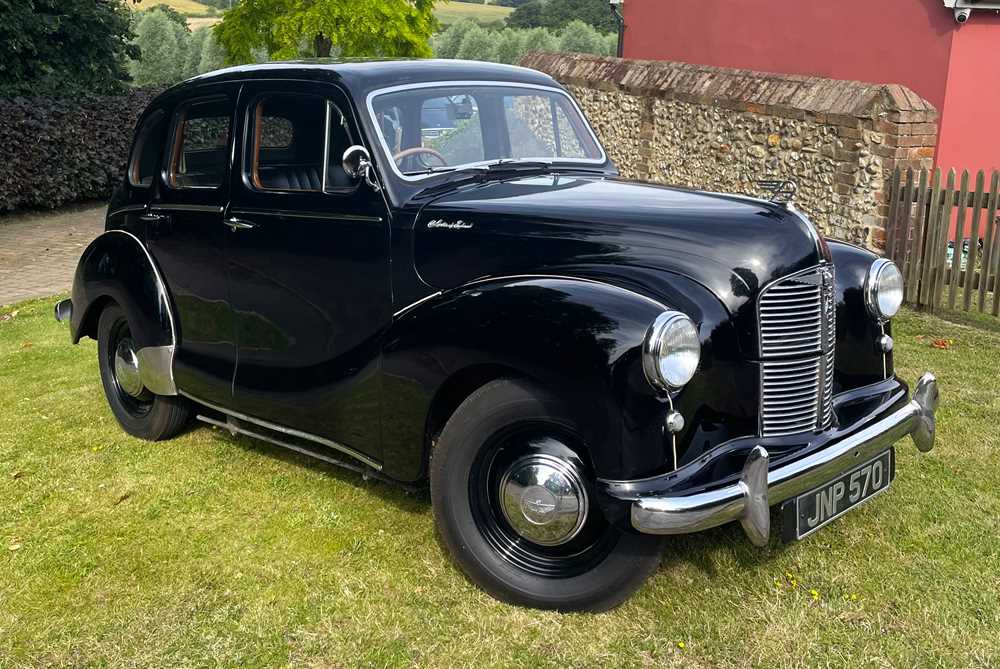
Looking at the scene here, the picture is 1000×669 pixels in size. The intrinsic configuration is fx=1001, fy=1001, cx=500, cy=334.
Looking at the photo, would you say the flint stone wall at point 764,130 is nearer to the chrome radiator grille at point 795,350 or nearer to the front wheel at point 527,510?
the chrome radiator grille at point 795,350

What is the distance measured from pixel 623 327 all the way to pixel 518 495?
751 millimetres

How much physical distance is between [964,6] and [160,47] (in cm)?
3838

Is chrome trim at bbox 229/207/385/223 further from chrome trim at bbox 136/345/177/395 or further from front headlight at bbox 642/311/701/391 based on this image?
front headlight at bbox 642/311/701/391

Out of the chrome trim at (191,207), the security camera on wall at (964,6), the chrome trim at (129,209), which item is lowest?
the chrome trim at (129,209)

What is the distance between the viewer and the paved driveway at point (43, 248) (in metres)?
11.0

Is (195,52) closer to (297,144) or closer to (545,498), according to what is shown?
(297,144)

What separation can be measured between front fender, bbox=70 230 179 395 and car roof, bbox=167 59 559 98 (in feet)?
3.02

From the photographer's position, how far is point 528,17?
5244 centimetres

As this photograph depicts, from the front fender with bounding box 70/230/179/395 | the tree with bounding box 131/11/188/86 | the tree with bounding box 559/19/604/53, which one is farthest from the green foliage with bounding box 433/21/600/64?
the front fender with bounding box 70/230/179/395

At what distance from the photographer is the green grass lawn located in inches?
139

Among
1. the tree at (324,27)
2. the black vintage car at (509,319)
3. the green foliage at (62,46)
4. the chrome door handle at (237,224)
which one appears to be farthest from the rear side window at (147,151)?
the tree at (324,27)

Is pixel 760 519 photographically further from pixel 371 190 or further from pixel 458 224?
pixel 371 190

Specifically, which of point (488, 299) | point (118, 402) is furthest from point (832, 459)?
point (118, 402)

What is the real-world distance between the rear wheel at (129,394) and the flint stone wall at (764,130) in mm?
4086
